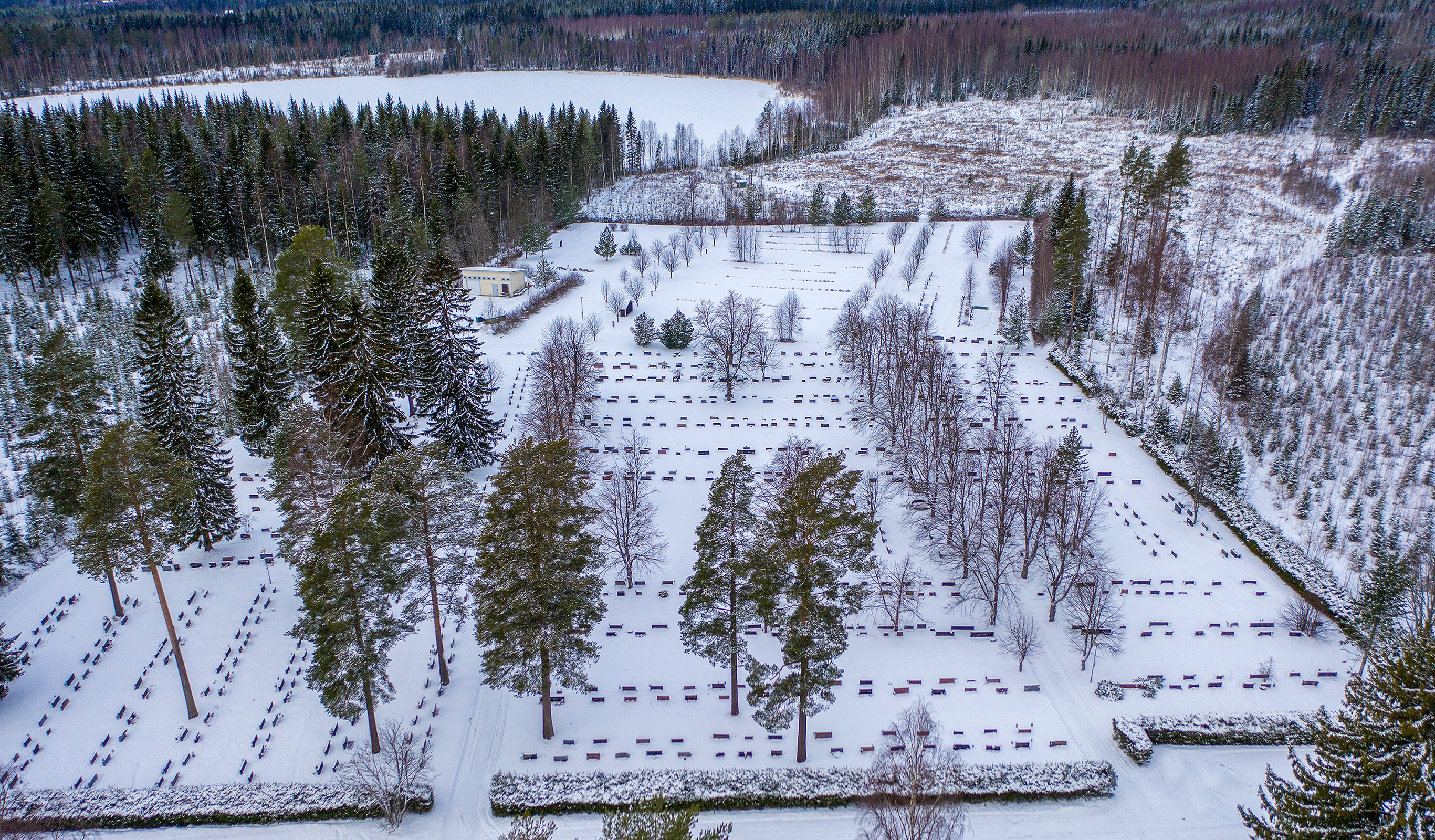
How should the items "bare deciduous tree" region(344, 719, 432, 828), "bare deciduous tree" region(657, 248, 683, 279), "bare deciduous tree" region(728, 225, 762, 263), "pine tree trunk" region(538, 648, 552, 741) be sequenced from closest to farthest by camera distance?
"bare deciduous tree" region(344, 719, 432, 828), "pine tree trunk" region(538, 648, 552, 741), "bare deciduous tree" region(657, 248, 683, 279), "bare deciduous tree" region(728, 225, 762, 263)

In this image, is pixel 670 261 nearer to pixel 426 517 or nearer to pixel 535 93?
pixel 426 517

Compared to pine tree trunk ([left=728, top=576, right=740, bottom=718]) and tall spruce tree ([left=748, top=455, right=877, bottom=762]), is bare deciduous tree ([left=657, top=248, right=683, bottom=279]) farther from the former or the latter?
tall spruce tree ([left=748, top=455, right=877, bottom=762])

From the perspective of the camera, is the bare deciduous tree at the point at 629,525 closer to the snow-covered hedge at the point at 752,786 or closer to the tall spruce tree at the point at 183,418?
the snow-covered hedge at the point at 752,786

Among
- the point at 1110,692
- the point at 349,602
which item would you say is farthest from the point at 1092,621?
the point at 349,602

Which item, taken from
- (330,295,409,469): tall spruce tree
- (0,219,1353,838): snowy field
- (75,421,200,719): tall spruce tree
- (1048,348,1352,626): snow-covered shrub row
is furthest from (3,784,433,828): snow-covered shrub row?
(1048,348,1352,626): snow-covered shrub row

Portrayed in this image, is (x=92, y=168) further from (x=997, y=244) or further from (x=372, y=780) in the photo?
(x=997, y=244)
